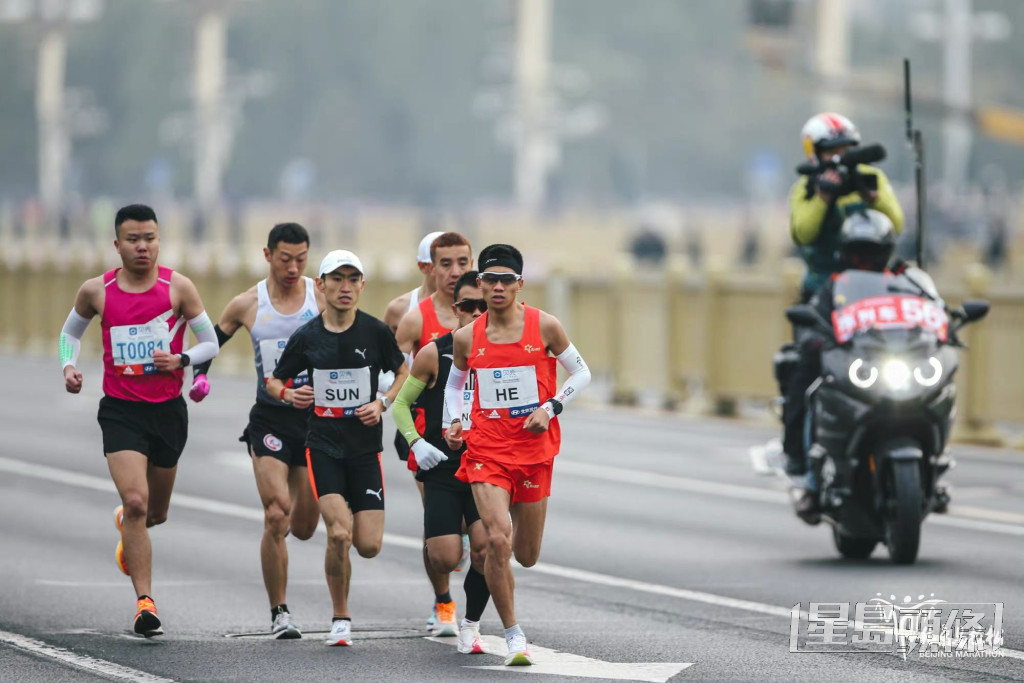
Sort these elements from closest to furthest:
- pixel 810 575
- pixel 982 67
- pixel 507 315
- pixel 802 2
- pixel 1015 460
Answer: pixel 507 315 < pixel 810 575 < pixel 1015 460 < pixel 802 2 < pixel 982 67

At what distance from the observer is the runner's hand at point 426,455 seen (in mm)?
9258

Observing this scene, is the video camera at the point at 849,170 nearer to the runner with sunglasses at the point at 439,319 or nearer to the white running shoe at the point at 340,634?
the runner with sunglasses at the point at 439,319

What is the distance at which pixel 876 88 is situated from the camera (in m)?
43.8

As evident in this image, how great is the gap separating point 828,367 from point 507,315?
3.88 meters

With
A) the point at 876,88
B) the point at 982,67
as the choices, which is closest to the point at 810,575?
the point at 876,88

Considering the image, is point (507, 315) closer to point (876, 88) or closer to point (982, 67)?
point (876, 88)

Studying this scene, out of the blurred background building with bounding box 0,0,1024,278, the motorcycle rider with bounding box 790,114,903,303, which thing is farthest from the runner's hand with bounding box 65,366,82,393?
the blurred background building with bounding box 0,0,1024,278

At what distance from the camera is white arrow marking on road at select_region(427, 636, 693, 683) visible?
873 cm

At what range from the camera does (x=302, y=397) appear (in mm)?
9734

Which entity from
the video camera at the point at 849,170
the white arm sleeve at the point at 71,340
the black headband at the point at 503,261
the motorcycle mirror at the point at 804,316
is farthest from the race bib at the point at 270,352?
the video camera at the point at 849,170

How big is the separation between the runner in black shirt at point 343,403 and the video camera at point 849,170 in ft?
13.4

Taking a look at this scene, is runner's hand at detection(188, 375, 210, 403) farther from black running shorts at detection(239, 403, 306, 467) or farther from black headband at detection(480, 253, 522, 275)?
black headband at detection(480, 253, 522, 275)

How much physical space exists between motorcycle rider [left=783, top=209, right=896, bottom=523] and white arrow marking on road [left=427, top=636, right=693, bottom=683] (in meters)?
3.87

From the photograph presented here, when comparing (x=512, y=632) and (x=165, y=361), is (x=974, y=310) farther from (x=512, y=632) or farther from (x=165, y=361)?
(x=165, y=361)
